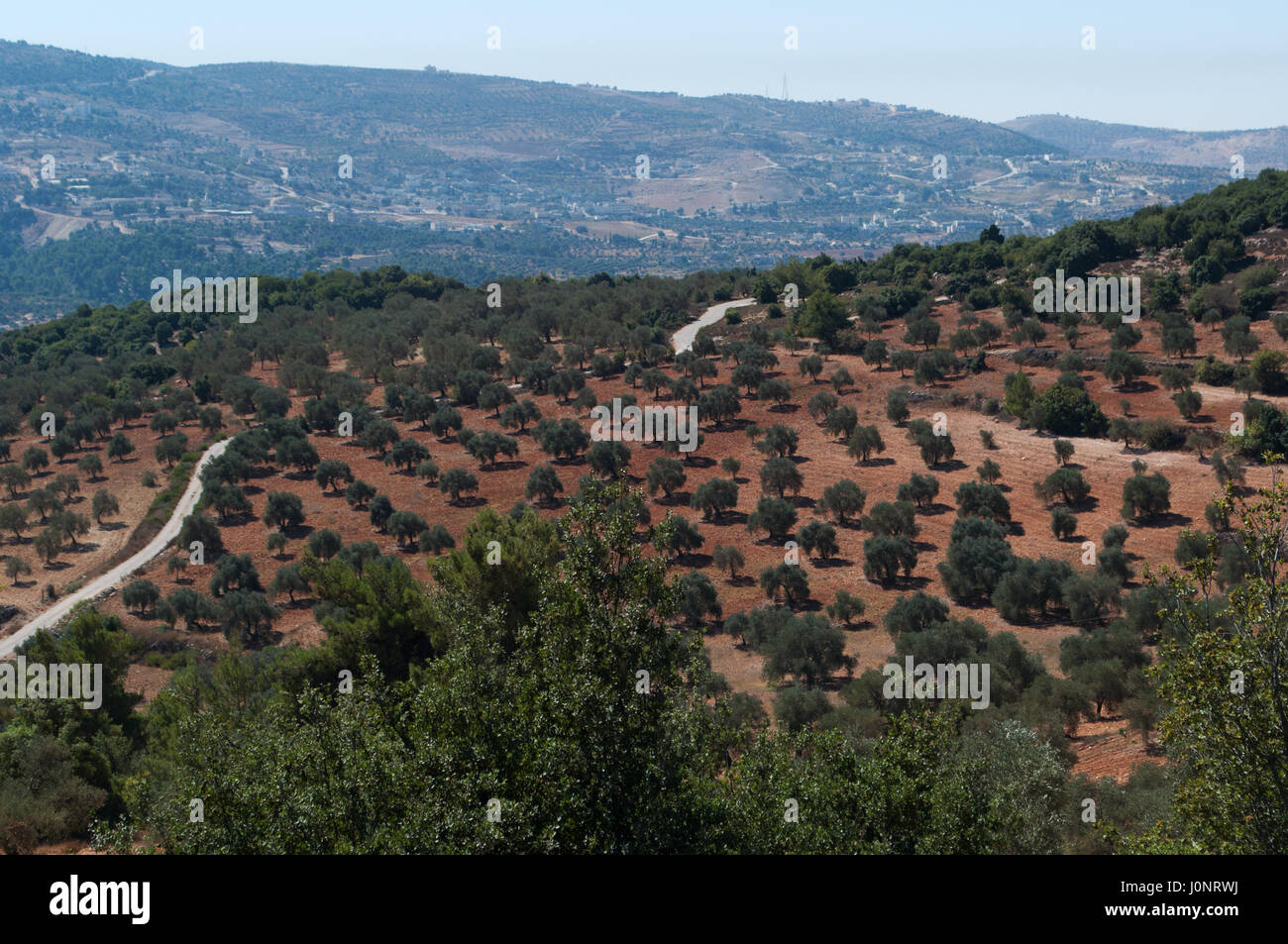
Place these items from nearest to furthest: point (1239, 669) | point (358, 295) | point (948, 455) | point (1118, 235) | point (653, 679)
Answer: point (1239, 669)
point (653, 679)
point (948, 455)
point (1118, 235)
point (358, 295)

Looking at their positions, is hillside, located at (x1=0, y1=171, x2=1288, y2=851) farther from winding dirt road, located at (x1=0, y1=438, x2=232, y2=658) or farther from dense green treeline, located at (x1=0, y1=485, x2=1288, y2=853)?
winding dirt road, located at (x1=0, y1=438, x2=232, y2=658)

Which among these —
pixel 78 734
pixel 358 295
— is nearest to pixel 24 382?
pixel 358 295

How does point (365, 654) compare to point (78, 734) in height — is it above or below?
above

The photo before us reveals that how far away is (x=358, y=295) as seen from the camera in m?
103

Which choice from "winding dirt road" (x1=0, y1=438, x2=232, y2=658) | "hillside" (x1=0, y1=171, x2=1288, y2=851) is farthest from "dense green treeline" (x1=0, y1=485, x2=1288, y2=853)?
"winding dirt road" (x1=0, y1=438, x2=232, y2=658)

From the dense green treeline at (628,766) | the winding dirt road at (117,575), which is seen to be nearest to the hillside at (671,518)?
the dense green treeline at (628,766)

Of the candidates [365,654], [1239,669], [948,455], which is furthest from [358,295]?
[1239,669]

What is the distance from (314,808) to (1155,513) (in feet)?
130

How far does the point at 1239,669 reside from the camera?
1063 centimetres

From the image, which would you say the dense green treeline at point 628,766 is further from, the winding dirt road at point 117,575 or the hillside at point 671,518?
the winding dirt road at point 117,575

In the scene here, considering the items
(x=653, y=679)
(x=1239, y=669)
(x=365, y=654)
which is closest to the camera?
(x=1239, y=669)
